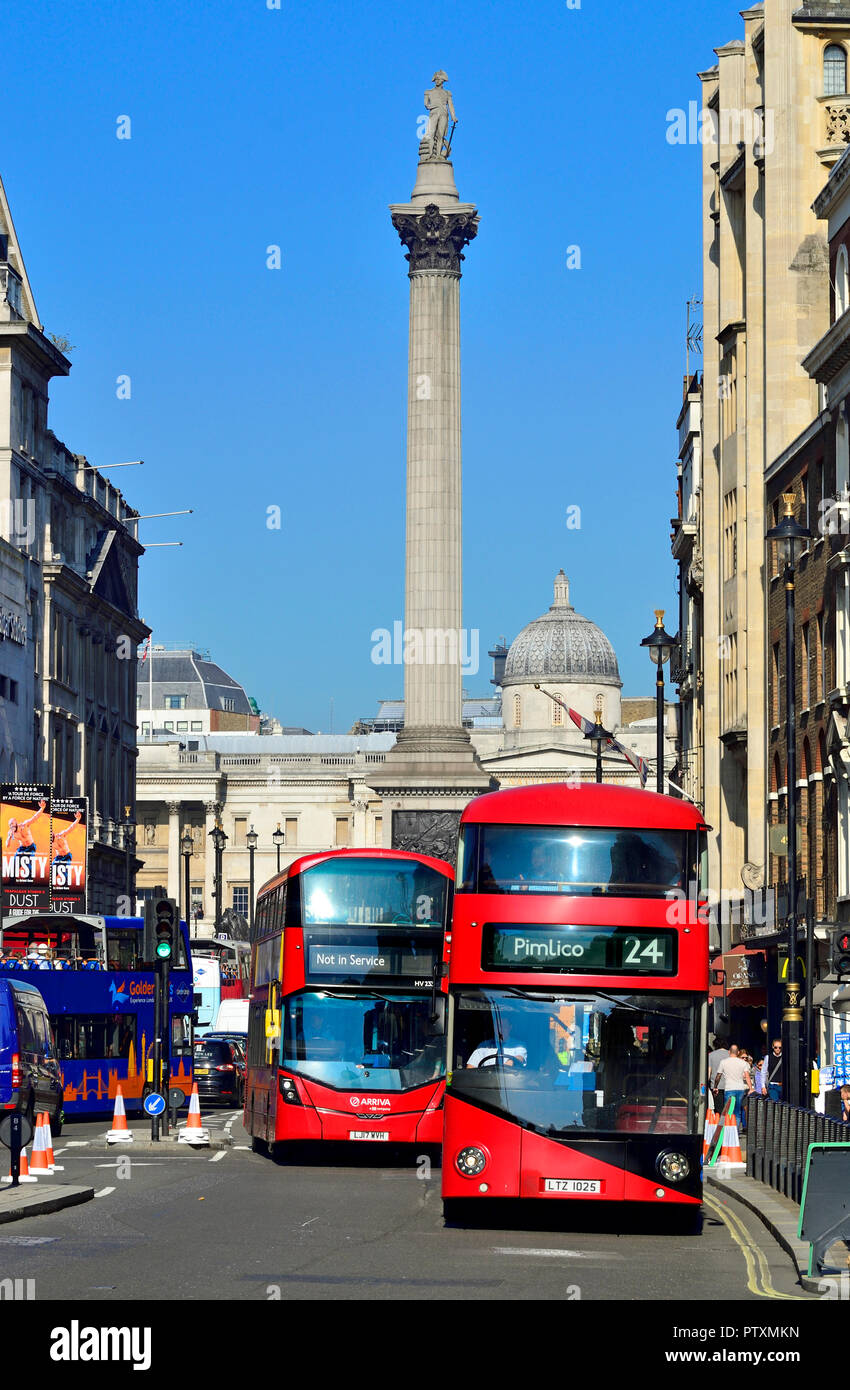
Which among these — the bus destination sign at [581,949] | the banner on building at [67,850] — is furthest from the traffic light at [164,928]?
the banner on building at [67,850]

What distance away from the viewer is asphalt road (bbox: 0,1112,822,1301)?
1619 cm

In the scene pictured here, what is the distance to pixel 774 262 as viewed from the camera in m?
52.2

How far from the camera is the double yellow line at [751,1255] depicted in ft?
55.1

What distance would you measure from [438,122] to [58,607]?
22.6m

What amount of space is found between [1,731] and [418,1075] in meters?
48.3

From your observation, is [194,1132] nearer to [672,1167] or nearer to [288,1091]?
[288,1091]

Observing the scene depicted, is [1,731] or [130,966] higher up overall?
[1,731]

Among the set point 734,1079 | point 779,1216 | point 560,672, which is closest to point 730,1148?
point 734,1079

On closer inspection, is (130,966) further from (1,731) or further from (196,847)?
(196,847)

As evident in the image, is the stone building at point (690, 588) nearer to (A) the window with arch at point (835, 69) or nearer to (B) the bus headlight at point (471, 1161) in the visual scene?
(A) the window with arch at point (835, 69)

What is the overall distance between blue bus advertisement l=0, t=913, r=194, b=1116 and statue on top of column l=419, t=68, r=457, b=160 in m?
45.1

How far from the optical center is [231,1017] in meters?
66.8

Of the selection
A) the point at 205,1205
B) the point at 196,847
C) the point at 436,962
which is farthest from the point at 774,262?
the point at 196,847

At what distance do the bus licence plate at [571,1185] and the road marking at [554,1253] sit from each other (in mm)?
1136
